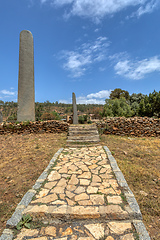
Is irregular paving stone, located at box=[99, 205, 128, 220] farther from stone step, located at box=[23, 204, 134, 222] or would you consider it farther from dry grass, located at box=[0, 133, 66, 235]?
dry grass, located at box=[0, 133, 66, 235]

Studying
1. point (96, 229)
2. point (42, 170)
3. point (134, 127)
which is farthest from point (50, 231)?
point (134, 127)

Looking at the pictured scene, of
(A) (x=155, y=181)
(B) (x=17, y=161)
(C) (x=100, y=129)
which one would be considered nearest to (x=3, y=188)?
(B) (x=17, y=161)

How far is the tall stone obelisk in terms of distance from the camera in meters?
8.44

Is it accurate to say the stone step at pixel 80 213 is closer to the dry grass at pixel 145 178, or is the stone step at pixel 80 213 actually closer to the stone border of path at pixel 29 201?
the stone border of path at pixel 29 201

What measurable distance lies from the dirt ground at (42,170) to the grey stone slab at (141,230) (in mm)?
161

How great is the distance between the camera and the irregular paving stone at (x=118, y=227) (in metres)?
1.79

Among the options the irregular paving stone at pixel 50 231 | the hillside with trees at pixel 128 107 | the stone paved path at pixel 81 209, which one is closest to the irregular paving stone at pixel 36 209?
the stone paved path at pixel 81 209

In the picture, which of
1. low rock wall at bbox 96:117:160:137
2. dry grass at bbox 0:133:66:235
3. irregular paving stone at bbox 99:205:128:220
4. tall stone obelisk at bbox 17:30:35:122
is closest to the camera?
irregular paving stone at bbox 99:205:128:220

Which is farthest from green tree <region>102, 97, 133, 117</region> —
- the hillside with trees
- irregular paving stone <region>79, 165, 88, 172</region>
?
irregular paving stone <region>79, 165, 88, 172</region>

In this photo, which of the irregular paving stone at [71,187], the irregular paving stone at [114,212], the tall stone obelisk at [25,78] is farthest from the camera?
the tall stone obelisk at [25,78]

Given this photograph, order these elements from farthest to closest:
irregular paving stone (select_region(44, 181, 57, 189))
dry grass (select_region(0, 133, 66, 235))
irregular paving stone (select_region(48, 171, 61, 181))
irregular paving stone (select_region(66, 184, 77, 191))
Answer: irregular paving stone (select_region(48, 171, 61, 181)) < irregular paving stone (select_region(44, 181, 57, 189)) < irregular paving stone (select_region(66, 184, 77, 191)) < dry grass (select_region(0, 133, 66, 235))

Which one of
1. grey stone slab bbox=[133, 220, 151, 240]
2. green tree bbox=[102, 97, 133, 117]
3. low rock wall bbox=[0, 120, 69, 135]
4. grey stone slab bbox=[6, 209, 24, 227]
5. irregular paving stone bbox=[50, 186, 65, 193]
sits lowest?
grey stone slab bbox=[133, 220, 151, 240]

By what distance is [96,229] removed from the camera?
5.97 ft

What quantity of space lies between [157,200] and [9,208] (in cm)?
292
